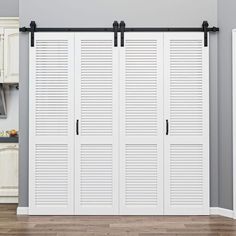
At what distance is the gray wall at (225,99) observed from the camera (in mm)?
4438

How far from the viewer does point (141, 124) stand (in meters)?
4.48

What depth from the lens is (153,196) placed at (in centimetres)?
447

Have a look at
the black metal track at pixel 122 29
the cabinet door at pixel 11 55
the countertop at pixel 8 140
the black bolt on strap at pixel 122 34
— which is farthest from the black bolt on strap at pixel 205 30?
the countertop at pixel 8 140

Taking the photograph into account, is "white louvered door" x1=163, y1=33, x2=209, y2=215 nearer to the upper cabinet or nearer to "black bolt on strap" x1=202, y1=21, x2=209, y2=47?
"black bolt on strap" x1=202, y1=21, x2=209, y2=47

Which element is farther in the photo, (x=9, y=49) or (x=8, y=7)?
(x=8, y=7)

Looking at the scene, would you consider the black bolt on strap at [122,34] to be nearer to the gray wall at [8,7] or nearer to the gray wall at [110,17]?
the gray wall at [110,17]

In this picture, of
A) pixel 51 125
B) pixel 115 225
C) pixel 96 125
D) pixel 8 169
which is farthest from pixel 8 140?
pixel 115 225

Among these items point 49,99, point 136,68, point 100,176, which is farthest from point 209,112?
point 49,99

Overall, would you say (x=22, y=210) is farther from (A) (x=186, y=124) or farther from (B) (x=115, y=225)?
(A) (x=186, y=124)

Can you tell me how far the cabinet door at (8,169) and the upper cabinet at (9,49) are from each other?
909 mm

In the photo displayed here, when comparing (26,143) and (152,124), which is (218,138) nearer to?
(152,124)

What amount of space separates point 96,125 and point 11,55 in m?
1.65

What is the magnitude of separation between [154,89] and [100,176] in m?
1.19

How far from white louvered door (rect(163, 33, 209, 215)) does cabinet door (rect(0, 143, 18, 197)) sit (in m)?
2.00
